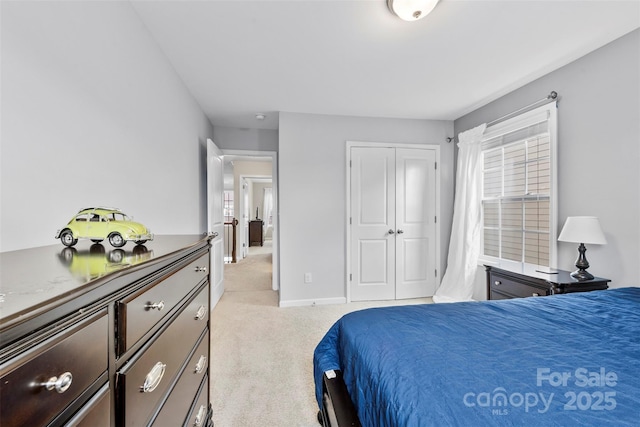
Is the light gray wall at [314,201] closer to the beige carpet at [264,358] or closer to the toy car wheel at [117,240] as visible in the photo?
the beige carpet at [264,358]

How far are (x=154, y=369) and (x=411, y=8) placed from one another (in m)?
2.14

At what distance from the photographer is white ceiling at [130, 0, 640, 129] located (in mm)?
1739

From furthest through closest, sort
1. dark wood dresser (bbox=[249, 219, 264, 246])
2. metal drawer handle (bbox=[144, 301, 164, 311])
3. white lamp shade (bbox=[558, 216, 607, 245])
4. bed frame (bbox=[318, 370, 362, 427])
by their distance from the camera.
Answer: dark wood dresser (bbox=[249, 219, 264, 246]) < white lamp shade (bbox=[558, 216, 607, 245]) < bed frame (bbox=[318, 370, 362, 427]) < metal drawer handle (bbox=[144, 301, 164, 311])

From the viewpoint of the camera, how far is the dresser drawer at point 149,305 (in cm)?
62

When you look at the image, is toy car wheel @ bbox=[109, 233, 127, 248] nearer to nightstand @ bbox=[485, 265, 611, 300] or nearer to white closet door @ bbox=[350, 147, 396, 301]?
nightstand @ bbox=[485, 265, 611, 300]

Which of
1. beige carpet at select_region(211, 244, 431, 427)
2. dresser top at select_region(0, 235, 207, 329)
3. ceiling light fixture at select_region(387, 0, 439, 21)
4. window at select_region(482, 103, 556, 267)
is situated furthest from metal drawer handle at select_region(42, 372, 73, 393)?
window at select_region(482, 103, 556, 267)

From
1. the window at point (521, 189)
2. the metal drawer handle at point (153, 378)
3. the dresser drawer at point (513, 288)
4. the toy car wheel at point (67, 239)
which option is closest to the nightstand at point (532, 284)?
the dresser drawer at point (513, 288)

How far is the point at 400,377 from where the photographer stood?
2.78 feet

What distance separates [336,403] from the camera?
115cm

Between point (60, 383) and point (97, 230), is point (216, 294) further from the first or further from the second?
point (60, 383)

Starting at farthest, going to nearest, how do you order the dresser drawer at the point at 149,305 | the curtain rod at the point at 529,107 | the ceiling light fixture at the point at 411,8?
the curtain rod at the point at 529,107
the ceiling light fixture at the point at 411,8
the dresser drawer at the point at 149,305

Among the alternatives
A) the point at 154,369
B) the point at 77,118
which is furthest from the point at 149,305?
the point at 77,118

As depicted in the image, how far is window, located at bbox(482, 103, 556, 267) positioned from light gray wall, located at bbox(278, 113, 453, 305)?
146 cm

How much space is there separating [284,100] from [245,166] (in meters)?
4.15
